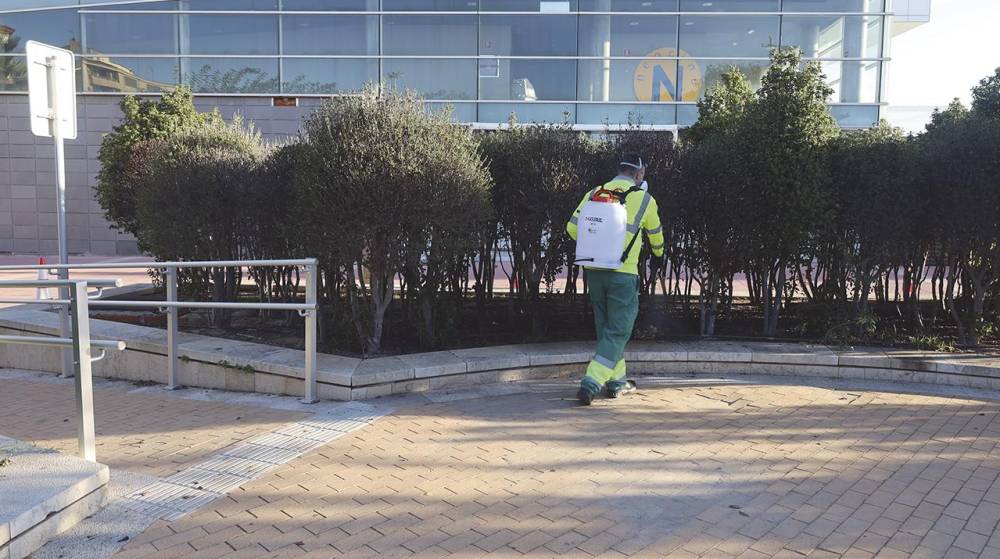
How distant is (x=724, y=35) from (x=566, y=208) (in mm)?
13717

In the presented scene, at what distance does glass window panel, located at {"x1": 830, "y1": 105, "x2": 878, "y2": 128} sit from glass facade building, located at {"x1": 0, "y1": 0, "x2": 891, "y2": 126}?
2cm

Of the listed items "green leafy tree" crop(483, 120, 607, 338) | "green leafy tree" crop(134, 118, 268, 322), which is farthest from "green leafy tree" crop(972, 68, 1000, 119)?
"green leafy tree" crop(134, 118, 268, 322)

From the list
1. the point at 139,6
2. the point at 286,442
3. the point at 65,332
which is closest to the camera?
the point at 286,442

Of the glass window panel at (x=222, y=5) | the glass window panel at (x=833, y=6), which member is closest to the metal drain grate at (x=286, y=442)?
the glass window panel at (x=222, y=5)

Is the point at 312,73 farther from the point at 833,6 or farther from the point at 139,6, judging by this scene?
the point at 833,6

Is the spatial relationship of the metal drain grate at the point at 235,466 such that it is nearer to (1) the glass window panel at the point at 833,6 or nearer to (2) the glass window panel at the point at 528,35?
(2) the glass window panel at the point at 528,35

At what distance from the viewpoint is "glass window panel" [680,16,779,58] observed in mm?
18188

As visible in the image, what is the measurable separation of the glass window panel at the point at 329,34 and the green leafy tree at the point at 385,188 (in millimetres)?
13472

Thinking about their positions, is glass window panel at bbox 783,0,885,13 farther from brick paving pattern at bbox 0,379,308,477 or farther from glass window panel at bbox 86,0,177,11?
brick paving pattern at bbox 0,379,308,477

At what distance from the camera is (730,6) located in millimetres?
18250

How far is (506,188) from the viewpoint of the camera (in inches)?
274

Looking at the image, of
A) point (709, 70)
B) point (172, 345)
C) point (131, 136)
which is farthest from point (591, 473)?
point (709, 70)

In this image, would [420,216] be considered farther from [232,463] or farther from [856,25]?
[856,25]

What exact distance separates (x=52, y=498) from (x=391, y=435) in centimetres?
197
